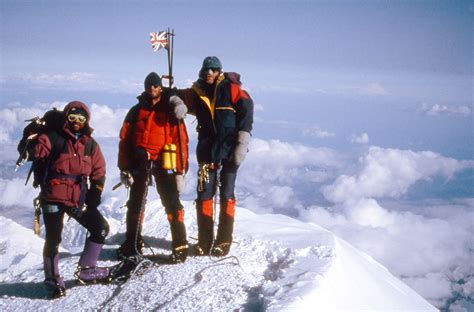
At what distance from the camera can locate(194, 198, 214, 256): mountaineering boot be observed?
632 cm

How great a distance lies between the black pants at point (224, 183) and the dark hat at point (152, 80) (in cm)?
177

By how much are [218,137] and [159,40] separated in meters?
2.43

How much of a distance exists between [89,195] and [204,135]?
2.12 meters

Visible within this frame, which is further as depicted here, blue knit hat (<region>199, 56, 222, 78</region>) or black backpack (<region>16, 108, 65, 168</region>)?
blue knit hat (<region>199, 56, 222, 78</region>)

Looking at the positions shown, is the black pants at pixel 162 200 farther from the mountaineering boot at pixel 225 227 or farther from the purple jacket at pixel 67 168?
the purple jacket at pixel 67 168

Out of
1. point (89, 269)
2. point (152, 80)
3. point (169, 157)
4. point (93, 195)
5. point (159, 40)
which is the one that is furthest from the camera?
point (159, 40)

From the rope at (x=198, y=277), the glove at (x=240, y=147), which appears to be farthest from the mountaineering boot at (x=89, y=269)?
the glove at (x=240, y=147)

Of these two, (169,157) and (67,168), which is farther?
(169,157)

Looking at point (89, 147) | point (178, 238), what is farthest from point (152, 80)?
point (178, 238)

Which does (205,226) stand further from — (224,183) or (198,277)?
(198,277)

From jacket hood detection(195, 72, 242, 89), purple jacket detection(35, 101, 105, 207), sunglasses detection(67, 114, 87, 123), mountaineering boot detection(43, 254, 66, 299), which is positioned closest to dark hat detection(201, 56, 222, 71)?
jacket hood detection(195, 72, 242, 89)

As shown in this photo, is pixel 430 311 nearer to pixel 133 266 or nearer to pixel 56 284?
pixel 133 266

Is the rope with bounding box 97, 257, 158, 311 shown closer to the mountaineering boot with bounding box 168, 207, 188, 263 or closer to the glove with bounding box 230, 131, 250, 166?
the mountaineering boot with bounding box 168, 207, 188, 263

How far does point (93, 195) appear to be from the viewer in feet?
17.0
